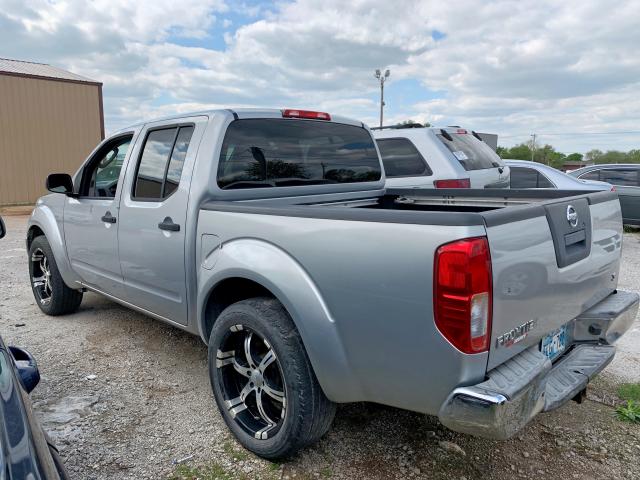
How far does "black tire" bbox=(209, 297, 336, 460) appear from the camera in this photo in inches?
96.8

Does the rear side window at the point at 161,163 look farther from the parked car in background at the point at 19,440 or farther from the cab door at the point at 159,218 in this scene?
the parked car in background at the point at 19,440

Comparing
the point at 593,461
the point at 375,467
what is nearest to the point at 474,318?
the point at 375,467

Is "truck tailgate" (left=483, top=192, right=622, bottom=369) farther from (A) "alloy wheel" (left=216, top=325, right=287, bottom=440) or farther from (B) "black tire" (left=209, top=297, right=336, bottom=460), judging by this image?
(A) "alloy wheel" (left=216, top=325, right=287, bottom=440)

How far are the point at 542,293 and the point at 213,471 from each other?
1867 millimetres

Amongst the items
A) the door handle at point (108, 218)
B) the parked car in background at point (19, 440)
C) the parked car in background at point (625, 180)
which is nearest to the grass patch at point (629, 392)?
the parked car in background at point (19, 440)

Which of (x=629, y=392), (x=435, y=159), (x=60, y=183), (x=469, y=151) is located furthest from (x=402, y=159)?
(x=60, y=183)

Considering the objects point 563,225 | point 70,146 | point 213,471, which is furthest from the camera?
point 70,146

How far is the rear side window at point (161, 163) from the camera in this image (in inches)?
133

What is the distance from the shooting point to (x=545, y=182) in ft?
29.7

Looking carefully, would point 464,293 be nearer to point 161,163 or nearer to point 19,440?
point 19,440

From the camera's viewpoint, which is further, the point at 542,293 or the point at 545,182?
the point at 545,182

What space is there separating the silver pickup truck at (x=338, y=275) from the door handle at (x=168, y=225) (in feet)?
0.06

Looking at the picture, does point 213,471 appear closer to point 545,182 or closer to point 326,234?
point 326,234

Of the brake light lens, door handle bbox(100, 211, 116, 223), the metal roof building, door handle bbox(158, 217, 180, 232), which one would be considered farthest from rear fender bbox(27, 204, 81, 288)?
the metal roof building
